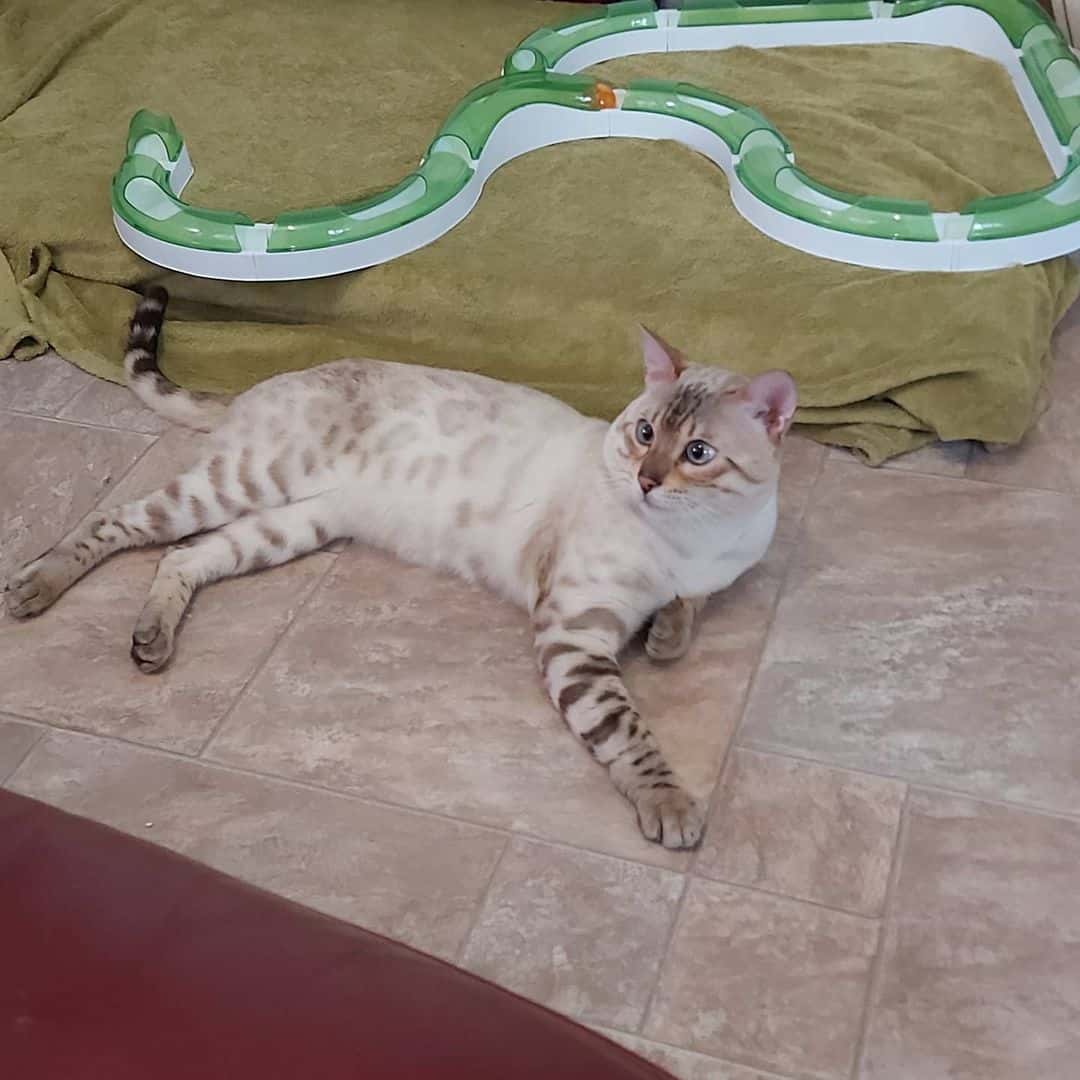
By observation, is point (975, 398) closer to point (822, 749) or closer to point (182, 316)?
point (822, 749)

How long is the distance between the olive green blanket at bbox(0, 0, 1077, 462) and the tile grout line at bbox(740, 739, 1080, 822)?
71 cm

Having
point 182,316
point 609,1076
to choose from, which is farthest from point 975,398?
point 609,1076

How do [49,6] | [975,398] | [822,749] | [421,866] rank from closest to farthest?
[421,866], [822,749], [975,398], [49,6]

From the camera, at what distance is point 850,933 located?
1.64 metres

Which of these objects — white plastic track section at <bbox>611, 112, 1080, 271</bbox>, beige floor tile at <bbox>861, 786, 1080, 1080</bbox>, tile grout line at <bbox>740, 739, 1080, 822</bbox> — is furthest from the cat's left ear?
white plastic track section at <bbox>611, 112, 1080, 271</bbox>

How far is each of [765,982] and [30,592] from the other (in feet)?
4.02

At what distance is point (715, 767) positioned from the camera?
1.86 meters

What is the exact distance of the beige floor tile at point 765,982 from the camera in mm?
1526

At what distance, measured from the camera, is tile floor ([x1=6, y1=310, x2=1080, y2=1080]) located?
1.58m

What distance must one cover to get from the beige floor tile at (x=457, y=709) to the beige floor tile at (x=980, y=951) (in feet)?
0.95

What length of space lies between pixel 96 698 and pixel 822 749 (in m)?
1.02

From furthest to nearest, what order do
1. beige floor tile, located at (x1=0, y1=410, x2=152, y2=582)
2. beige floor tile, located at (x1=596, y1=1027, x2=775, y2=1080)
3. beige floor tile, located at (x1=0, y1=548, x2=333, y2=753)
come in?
beige floor tile, located at (x1=0, y1=410, x2=152, y2=582)
beige floor tile, located at (x1=0, y1=548, x2=333, y2=753)
beige floor tile, located at (x1=596, y1=1027, x2=775, y2=1080)

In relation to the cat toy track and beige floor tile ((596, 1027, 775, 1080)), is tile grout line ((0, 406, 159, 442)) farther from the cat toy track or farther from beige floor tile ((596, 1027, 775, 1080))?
beige floor tile ((596, 1027, 775, 1080))

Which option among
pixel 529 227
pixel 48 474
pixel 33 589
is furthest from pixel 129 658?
pixel 529 227
